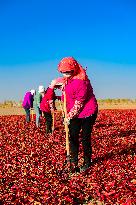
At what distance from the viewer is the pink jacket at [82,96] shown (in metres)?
10.6

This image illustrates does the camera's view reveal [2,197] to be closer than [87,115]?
Yes

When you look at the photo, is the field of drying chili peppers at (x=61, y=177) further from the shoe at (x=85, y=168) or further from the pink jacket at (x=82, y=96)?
the pink jacket at (x=82, y=96)

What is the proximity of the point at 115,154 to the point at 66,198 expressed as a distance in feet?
18.9

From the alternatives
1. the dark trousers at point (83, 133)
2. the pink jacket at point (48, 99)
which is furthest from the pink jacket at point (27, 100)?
the dark trousers at point (83, 133)

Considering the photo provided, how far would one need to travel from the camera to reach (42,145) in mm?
17297

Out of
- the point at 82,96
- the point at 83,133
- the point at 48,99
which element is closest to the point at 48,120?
the point at 48,99

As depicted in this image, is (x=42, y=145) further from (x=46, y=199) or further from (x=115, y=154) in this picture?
(x=46, y=199)

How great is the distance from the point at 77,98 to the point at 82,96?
0.13 m

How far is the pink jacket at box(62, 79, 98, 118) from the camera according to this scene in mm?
10617

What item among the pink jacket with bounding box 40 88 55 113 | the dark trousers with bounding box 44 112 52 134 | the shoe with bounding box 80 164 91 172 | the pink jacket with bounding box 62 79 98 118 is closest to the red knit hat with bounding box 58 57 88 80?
the pink jacket with bounding box 62 79 98 118

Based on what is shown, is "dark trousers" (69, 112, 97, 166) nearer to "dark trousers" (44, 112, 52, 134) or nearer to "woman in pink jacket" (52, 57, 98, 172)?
"woman in pink jacket" (52, 57, 98, 172)

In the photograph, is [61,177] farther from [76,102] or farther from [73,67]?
[73,67]

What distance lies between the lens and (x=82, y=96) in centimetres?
1062

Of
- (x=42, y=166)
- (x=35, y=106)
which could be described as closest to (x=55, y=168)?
(x=42, y=166)
